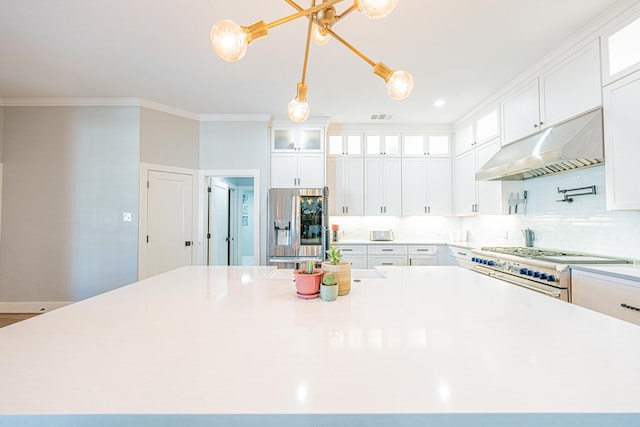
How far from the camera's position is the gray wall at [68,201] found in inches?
146

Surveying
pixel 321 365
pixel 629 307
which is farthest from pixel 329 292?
pixel 629 307

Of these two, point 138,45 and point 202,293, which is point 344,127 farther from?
point 202,293

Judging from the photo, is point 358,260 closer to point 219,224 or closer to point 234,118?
point 219,224

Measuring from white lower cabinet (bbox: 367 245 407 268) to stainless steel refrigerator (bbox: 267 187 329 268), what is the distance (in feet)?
2.33

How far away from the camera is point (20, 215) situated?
3732 millimetres

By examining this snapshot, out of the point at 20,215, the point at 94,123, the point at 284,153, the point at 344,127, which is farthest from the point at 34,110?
the point at 344,127

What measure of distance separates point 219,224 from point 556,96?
4467mm

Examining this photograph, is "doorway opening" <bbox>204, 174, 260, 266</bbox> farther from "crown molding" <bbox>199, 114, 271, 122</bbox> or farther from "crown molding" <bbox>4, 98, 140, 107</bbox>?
"crown molding" <bbox>4, 98, 140, 107</bbox>

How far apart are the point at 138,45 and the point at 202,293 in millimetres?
2421

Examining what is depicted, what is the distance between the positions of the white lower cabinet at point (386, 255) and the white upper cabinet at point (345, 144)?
1556 millimetres

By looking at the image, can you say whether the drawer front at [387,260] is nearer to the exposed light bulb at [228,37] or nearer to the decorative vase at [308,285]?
the decorative vase at [308,285]

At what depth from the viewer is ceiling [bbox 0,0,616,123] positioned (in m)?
2.14

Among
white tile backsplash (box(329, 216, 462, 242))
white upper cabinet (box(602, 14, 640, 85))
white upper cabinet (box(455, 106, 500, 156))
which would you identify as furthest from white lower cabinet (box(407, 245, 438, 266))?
white upper cabinet (box(602, 14, 640, 85))
